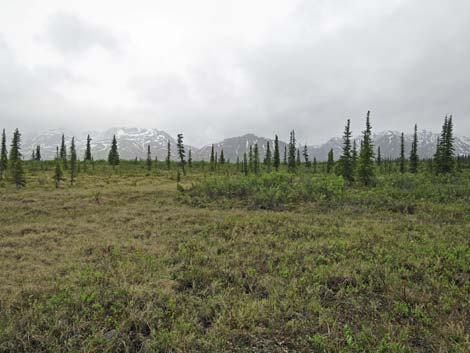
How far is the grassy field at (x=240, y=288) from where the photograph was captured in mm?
3875

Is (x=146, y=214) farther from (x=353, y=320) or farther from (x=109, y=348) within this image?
(x=353, y=320)

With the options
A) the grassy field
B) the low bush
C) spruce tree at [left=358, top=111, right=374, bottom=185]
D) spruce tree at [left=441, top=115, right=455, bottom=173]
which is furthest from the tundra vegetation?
spruce tree at [left=441, top=115, right=455, bottom=173]

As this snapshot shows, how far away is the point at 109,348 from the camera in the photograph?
364 centimetres

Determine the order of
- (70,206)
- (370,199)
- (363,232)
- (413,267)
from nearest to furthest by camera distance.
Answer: (413,267)
(363,232)
(370,199)
(70,206)

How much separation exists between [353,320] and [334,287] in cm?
114

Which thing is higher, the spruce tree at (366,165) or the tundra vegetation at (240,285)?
the spruce tree at (366,165)

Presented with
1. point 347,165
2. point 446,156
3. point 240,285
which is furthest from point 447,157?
point 240,285

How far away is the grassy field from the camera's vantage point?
388 cm

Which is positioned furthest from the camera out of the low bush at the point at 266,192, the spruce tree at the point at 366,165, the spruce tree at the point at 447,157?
the spruce tree at the point at 447,157

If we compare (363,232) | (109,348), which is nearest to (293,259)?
(363,232)

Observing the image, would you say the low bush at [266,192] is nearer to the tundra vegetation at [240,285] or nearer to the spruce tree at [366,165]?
the tundra vegetation at [240,285]

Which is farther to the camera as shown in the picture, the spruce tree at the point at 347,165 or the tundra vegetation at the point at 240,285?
the spruce tree at the point at 347,165

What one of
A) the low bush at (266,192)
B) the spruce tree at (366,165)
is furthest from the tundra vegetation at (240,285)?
the spruce tree at (366,165)

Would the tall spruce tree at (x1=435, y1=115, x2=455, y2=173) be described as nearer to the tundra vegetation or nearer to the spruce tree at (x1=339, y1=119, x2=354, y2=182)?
the spruce tree at (x1=339, y1=119, x2=354, y2=182)
